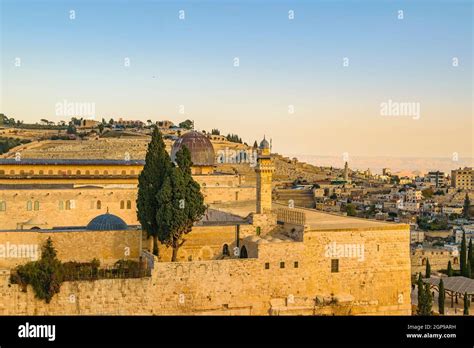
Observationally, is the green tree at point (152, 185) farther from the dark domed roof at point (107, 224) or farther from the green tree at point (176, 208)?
the dark domed roof at point (107, 224)

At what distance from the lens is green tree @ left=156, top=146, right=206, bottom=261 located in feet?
57.7

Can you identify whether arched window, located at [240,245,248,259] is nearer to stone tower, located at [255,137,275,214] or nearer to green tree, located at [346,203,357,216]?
stone tower, located at [255,137,275,214]

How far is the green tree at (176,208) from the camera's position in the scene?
57.7 feet

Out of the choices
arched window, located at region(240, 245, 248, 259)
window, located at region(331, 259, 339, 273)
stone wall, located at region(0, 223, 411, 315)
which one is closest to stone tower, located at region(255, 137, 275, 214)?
arched window, located at region(240, 245, 248, 259)

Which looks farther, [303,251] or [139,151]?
[139,151]

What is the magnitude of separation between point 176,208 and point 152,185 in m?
1.44

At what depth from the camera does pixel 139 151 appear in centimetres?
7375

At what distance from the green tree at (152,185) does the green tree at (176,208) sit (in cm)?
35

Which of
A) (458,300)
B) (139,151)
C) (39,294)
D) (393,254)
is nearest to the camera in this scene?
(39,294)

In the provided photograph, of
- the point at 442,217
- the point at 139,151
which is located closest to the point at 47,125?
the point at 139,151

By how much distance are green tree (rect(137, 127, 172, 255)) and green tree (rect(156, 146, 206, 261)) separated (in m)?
0.35

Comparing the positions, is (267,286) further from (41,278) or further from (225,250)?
(41,278)
